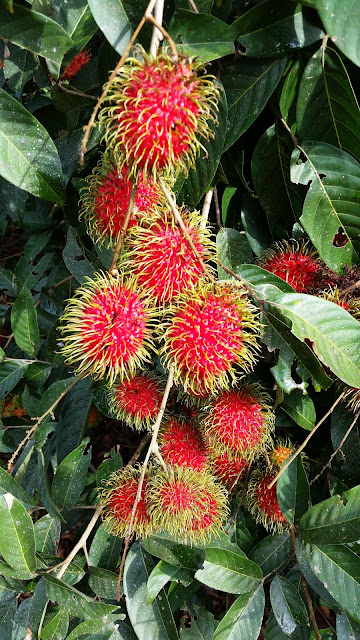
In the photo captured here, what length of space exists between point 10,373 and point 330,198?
3.07 feet

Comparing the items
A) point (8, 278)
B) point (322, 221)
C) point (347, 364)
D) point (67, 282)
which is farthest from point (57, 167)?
point (67, 282)

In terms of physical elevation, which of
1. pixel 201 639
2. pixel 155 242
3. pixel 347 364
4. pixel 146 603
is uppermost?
pixel 155 242

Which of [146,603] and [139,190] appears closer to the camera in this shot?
[139,190]

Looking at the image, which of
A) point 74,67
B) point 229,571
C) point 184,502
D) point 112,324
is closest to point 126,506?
point 184,502

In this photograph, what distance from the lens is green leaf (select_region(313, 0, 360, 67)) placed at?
79cm

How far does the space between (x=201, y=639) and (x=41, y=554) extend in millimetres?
445

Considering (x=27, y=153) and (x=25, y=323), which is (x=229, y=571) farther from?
(x=27, y=153)

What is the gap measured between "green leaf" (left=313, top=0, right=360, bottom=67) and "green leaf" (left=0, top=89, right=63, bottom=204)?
0.52 metres

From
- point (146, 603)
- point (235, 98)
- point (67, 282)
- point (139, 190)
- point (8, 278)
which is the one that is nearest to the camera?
point (139, 190)

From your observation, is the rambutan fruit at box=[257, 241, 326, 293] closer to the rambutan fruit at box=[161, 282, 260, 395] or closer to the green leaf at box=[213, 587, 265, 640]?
the rambutan fruit at box=[161, 282, 260, 395]

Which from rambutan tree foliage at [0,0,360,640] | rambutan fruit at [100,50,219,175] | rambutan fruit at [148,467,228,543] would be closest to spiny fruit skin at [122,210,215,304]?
rambutan tree foliage at [0,0,360,640]

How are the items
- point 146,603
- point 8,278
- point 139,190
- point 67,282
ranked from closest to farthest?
1. point 139,190
2. point 146,603
3. point 8,278
4. point 67,282

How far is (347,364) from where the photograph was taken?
0.97 m

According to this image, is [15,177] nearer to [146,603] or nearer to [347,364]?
[347,364]
